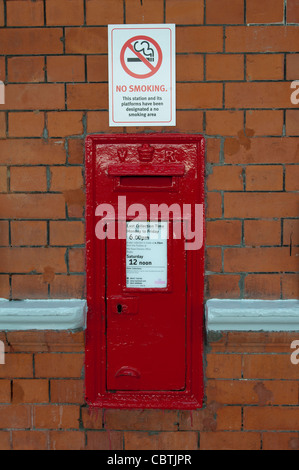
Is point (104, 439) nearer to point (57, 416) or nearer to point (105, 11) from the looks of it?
point (57, 416)

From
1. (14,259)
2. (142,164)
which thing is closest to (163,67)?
(142,164)

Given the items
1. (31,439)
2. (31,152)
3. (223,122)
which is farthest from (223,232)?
(31,439)

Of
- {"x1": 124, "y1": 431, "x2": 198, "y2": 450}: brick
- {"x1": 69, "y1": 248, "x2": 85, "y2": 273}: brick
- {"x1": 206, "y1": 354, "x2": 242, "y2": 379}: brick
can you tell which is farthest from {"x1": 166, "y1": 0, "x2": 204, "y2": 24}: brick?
{"x1": 124, "y1": 431, "x2": 198, "y2": 450}: brick

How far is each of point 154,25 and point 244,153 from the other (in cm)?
72

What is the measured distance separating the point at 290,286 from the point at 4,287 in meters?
1.41

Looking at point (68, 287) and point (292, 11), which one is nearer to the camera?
point (292, 11)

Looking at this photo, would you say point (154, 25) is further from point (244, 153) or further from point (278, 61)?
point (244, 153)

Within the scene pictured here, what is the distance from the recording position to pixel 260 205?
1.65 meters

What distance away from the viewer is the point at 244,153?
1630 millimetres

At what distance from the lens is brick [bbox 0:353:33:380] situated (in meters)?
1.72

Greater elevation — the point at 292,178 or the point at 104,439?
the point at 292,178

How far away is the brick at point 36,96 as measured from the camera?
163 centimetres

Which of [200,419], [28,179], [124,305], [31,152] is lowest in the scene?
[200,419]

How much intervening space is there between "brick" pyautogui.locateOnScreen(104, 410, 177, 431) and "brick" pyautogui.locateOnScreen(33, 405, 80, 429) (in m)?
0.16
